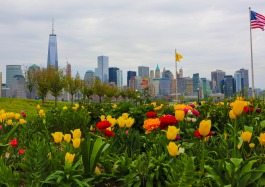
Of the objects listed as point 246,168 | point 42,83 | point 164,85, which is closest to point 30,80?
point 42,83

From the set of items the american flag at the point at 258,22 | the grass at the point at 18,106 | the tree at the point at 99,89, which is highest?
the american flag at the point at 258,22

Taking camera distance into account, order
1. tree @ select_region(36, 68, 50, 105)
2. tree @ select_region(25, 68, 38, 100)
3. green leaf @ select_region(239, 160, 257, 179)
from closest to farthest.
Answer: green leaf @ select_region(239, 160, 257, 179), tree @ select_region(36, 68, 50, 105), tree @ select_region(25, 68, 38, 100)

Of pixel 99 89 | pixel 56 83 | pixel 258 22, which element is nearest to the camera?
pixel 258 22

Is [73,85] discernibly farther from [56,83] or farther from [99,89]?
[99,89]

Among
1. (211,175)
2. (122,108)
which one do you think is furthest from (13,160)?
(122,108)

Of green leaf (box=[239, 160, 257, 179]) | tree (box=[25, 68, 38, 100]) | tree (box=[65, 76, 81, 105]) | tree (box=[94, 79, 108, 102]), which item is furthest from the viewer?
tree (box=[94, 79, 108, 102])

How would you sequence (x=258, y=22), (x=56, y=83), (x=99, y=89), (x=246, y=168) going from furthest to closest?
(x=99, y=89)
(x=56, y=83)
(x=258, y=22)
(x=246, y=168)

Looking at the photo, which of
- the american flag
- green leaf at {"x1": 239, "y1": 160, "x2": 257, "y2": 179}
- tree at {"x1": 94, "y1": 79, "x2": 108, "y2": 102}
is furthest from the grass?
tree at {"x1": 94, "y1": 79, "x2": 108, "y2": 102}

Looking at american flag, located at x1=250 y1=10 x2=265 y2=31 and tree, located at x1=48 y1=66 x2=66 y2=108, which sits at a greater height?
american flag, located at x1=250 y1=10 x2=265 y2=31

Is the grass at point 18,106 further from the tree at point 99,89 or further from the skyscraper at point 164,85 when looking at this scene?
the skyscraper at point 164,85

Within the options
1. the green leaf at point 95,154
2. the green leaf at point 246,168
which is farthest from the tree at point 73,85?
the green leaf at point 246,168

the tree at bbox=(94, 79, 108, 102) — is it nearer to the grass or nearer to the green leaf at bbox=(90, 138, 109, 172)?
the grass

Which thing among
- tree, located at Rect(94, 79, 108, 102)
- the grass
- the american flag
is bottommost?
the grass

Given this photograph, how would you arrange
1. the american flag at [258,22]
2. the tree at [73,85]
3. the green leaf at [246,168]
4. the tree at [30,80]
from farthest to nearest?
1. the tree at [73,85]
2. the tree at [30,80]
3. the american flag at [258,22]
4. the green leaf at [246,168]
